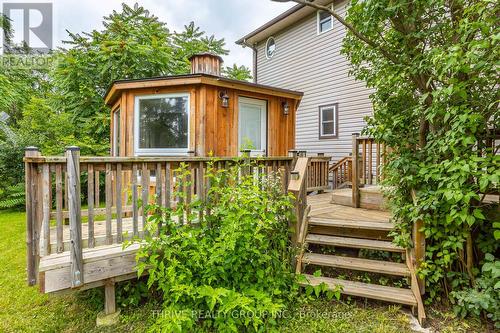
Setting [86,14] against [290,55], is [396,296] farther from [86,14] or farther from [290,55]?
[86,14]

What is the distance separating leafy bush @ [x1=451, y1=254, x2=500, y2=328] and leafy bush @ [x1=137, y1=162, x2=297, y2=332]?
66.8 inches

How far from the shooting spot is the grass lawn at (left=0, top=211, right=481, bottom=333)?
2617 millimetres

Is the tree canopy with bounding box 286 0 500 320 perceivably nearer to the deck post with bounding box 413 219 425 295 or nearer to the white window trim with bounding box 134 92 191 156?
the deck post with bounding box 413 219 425 295

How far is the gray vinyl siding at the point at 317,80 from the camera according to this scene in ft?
25.3

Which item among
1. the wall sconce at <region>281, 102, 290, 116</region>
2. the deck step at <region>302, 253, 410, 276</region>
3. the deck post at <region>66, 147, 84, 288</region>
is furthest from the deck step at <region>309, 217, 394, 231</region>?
the wall sconce at <region>281, 102, 290, 116</region>

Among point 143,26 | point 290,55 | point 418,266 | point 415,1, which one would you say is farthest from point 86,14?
point 418,266

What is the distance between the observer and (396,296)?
9.24 ft

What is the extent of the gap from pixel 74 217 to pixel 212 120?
316 centimetres

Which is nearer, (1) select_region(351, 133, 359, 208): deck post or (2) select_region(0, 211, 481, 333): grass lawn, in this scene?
(2) select_region(0, 211, 481, 333): grass lawn

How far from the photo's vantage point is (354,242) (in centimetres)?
339

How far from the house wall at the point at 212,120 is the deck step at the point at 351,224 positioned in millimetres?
2378

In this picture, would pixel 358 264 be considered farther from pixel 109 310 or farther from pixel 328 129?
pixel 328 129

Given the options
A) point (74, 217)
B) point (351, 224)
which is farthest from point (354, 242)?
point (74, 217)

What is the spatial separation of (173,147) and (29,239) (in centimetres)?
308
